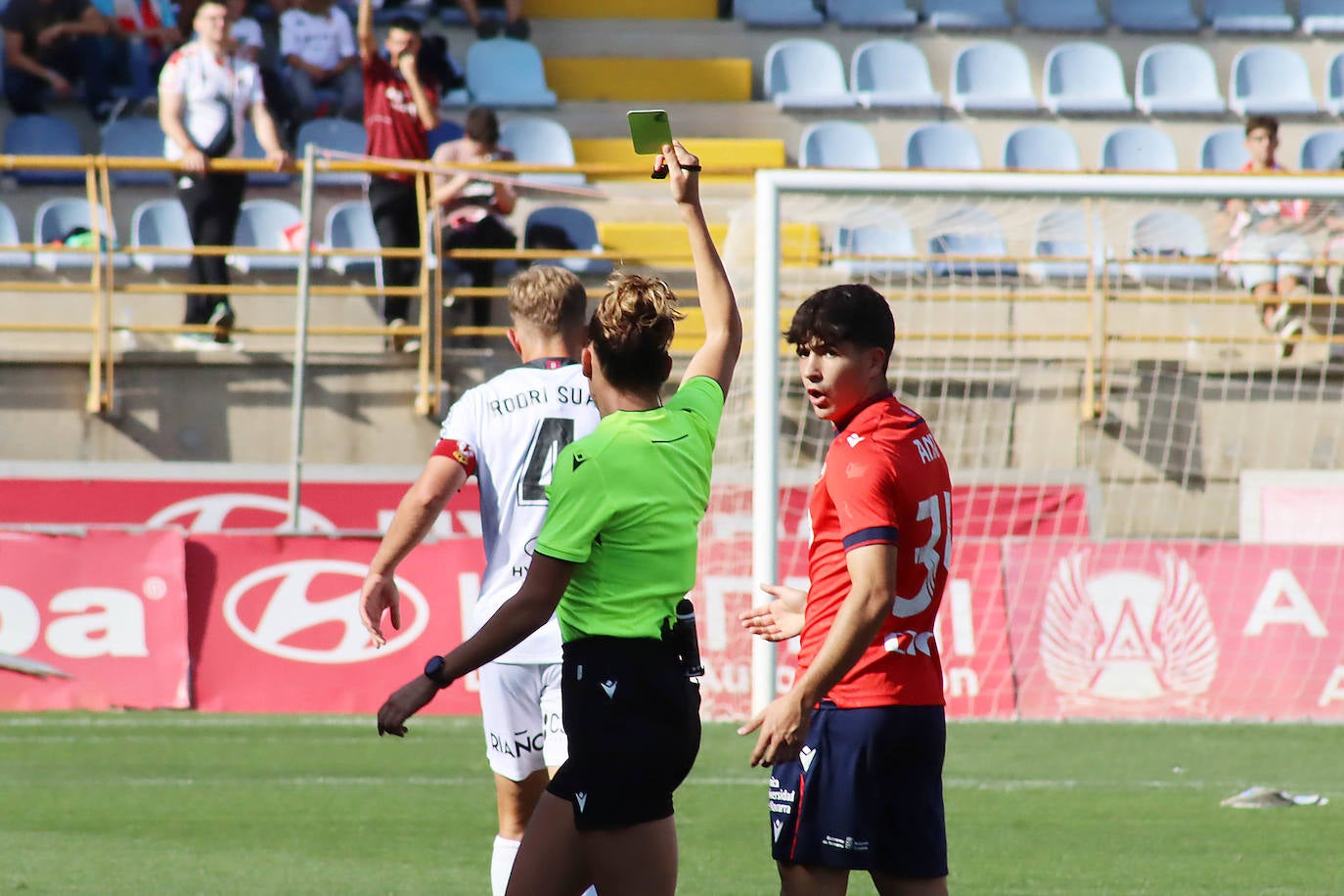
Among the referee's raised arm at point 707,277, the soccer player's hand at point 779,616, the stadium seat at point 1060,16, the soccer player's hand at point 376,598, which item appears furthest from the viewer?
the stadium seat at point 1060,16

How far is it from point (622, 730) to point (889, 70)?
15.5 m

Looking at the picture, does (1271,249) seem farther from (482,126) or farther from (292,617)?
(292,617)

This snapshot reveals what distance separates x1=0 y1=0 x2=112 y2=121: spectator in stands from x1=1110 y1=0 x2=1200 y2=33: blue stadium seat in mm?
10822

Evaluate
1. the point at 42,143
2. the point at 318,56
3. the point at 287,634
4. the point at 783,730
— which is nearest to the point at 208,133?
the point at 318,56

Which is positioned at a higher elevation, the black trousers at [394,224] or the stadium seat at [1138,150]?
the stadium seat at [1138,150]

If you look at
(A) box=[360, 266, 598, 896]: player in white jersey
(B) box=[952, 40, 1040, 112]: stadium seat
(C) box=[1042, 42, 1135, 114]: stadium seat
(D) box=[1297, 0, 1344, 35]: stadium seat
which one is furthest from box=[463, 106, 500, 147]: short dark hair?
(D) box=[1297, 0, 1344, 35]: stadium seat

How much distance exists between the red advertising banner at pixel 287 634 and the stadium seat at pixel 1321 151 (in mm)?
10532

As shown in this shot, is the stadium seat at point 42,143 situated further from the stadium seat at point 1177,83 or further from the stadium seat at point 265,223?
the stadium seat at point 1177,83

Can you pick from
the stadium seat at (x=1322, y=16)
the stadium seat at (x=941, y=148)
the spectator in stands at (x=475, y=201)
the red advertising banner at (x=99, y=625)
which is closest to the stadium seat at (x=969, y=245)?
the stadium seat at (x=941, y=148)

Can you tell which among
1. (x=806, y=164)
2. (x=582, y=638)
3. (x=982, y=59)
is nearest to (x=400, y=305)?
(x=806, y=164)

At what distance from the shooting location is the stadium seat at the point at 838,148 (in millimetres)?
16953

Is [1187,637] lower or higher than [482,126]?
lower

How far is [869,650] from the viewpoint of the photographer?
3.89 meters

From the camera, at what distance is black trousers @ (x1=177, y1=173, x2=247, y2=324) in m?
13.6
